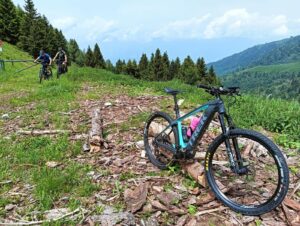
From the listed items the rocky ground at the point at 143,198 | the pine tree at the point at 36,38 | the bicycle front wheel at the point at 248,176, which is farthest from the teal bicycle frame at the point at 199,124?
the pine tree at the point at 36,38

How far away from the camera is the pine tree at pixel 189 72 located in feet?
270

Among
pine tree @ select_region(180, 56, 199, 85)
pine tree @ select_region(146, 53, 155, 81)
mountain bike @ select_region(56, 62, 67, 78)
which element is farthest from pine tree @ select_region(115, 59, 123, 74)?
mountain bike @ select_region(56, 62, 67, 78)

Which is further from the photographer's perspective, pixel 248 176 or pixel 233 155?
pixel 248 176

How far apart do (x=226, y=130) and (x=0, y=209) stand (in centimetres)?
411

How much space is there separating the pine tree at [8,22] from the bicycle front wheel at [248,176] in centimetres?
7692

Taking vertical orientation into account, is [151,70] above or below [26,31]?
below

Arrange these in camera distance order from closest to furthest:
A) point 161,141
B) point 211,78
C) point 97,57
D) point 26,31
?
point 161,141 → point 26,31 → point 211,78 → point 97,57

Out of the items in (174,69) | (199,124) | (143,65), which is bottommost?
(199,124)

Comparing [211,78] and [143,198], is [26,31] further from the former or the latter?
[143,198]

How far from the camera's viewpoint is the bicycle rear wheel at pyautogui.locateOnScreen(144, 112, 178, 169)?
A: 701 centimetres

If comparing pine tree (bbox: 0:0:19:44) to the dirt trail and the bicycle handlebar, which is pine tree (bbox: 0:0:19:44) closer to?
the dirt trail

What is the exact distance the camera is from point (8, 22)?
246ft

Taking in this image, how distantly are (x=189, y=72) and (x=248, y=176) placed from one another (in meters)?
80.7

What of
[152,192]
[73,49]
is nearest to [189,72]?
[73,49]
